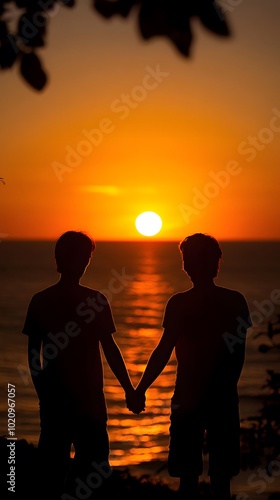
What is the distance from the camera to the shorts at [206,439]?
15.0 ft

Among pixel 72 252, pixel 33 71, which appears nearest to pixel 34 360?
pixel 72 252

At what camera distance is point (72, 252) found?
4.61 meters

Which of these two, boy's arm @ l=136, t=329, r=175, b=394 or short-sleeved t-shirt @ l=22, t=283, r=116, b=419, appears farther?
boy's arm @ l=136, t=329, r=175, b=394

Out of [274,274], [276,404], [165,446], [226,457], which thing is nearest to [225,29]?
[226,457]

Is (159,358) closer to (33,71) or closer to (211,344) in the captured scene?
(211,344)

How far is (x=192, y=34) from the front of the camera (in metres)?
2.00

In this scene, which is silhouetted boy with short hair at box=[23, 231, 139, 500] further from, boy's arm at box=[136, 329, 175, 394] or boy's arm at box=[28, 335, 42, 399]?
boy's arm at box=[136, 329, 175, 394]

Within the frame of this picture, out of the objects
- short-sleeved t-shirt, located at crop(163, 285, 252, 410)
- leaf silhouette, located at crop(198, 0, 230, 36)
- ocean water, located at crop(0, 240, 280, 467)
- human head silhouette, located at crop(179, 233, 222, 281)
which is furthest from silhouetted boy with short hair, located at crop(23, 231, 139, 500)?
leaf silhouette, located at crop(198, 0, 230, 36)

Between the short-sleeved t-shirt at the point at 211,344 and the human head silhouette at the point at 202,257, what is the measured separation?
11cm

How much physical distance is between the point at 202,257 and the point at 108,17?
264cm

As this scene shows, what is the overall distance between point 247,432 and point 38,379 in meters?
1.72

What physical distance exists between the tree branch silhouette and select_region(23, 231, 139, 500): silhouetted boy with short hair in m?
2.31

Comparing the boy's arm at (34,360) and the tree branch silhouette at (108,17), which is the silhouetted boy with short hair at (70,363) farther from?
the tree branch silhouette at (108,17)

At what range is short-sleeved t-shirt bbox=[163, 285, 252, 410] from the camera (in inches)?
178
